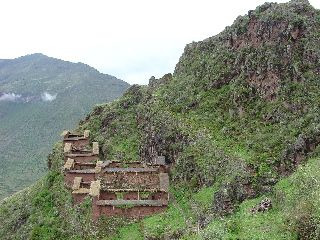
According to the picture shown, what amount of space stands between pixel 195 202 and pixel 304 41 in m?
15.2

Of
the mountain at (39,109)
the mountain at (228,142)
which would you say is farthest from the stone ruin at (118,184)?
the mountain at (39,109)

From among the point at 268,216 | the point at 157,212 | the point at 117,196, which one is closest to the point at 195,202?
the point at 157,212

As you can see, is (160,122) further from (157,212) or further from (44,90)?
(44,90)

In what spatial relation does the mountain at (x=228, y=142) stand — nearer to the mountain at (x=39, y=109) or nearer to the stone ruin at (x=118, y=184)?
the stone ruin at (x=118, y=184)

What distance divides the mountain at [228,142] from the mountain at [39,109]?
173ft

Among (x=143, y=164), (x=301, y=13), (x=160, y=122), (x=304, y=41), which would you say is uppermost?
(x=301, y=13)

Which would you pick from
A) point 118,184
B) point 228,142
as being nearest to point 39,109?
point 118,184

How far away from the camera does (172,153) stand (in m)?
44.8

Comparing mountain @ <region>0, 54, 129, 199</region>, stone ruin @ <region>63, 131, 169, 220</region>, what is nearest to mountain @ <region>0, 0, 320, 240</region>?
stone ruin @ <region>63, 131, 169, 220</region>

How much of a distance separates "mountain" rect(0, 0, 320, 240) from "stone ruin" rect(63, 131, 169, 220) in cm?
82

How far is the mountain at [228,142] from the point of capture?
98.0 ft

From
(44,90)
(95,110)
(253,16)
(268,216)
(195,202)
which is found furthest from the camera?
(44,90)

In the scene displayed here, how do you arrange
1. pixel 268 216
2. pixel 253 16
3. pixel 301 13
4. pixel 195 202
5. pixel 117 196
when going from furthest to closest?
1. pixel 253 16
2. pixel 301 13
3. pixel 117 196
4. pixel 195 202
5. pixel 268 216

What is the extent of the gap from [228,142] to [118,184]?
9477 millimetres
